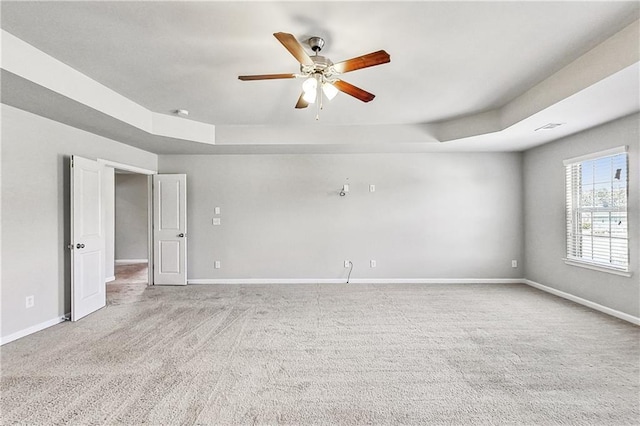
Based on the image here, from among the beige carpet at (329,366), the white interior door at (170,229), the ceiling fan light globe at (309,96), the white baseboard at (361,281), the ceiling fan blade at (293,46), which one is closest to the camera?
the ceiling fan blade at (293,46)

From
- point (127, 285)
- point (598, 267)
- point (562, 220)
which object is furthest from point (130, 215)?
point (598, 267)

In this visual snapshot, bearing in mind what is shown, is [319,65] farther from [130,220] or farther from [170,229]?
[130,220]

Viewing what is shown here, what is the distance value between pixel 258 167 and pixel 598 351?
5.11 meters

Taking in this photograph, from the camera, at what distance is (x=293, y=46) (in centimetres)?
198

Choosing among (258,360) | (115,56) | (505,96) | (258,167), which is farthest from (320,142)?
(258,360)

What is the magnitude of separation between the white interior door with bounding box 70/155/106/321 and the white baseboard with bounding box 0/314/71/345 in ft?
0.46

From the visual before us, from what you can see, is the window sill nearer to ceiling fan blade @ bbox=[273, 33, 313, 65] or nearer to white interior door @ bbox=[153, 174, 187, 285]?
ceiling fan blade @ bbox=[273, 33, 313, 65]

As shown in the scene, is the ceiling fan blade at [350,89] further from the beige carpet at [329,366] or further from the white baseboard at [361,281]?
the white baseboard at [361,281]

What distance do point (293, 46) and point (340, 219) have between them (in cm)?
383

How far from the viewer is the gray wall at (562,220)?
3490 millimetres

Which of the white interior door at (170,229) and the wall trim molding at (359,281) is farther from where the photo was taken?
the wall trim molding at (359,281)

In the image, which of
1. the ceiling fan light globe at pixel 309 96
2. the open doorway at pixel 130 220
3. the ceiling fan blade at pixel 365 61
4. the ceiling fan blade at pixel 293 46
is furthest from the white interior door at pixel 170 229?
the ceiling fan blade at pixel 365 61

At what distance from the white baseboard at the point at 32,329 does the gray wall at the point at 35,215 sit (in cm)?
4

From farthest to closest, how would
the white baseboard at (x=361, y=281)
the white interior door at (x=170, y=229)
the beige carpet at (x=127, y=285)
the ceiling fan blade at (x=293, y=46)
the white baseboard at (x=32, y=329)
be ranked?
the white baseboard at (x=361, y=281) → the white interior door at (x=170, y=229) → the beige carpet at (x=127, y=285) → the white baseboard at (x=32, y=329) → the ceiling fan blade at (x=293, y=46)
